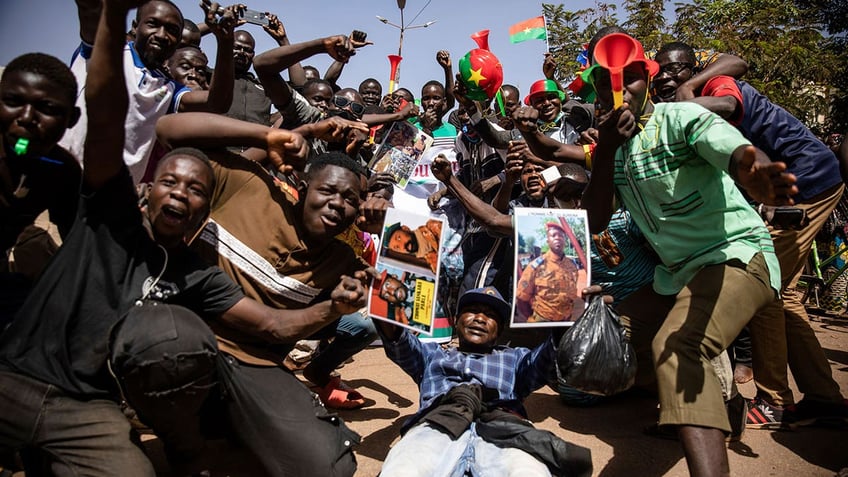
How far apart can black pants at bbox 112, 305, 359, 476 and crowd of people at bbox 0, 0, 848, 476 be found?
0.4 inches

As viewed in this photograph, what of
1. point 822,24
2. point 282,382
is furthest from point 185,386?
point 822,24

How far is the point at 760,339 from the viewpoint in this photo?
3648 mm

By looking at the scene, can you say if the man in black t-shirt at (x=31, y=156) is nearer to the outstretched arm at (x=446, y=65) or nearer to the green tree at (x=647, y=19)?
the outstretched arm at (x=446, y=65)

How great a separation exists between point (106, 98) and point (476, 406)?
6.96 feet

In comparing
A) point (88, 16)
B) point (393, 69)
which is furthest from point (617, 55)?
point (393, 69)

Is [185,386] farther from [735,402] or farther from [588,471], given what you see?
[735,402]

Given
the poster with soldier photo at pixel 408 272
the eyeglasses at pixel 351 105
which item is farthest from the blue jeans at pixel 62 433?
the eyeglasses at pixel 351 105

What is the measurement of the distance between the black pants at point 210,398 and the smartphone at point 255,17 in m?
2.14

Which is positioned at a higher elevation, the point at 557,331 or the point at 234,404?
Answer: the point at 557,331

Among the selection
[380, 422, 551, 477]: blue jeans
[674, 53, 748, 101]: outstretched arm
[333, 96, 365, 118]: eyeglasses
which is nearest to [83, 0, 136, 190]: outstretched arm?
[380, 422, 551, 477]: blue jeans

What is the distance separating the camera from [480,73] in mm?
4680

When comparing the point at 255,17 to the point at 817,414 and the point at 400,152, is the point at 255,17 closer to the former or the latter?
the point at 400,152

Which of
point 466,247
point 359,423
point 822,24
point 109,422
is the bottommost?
point 359,423

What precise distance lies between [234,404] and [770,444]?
311 cm
